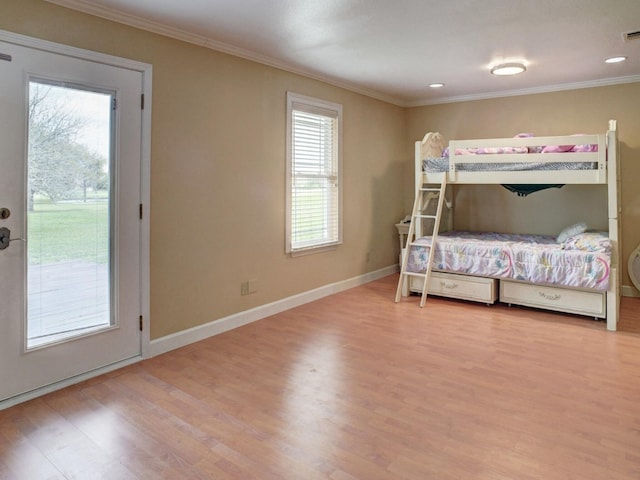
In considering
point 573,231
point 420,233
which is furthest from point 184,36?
point 573,231

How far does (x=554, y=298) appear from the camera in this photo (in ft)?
13.4

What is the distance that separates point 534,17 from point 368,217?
295 centimetres

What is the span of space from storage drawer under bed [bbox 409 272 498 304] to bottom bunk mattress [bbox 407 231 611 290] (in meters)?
0.09

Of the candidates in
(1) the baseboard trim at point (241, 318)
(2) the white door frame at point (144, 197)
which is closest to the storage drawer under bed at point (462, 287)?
(1) the baseboard trim at point (241, 318)

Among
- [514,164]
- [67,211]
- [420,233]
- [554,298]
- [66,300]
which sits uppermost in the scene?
[514,164]

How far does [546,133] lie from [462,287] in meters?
2.23

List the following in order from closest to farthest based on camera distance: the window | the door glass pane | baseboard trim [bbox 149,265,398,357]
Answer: the door glass pane
baseboard trim [bbox 149,265,398,357]
the window

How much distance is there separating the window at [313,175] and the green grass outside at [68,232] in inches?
71.7

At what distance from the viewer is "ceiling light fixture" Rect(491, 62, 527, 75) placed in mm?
4102

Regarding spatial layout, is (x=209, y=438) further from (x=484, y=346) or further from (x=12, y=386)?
(x=484, y=346)

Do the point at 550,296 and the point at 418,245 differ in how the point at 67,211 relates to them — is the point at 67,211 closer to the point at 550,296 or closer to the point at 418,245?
the point at 418,245

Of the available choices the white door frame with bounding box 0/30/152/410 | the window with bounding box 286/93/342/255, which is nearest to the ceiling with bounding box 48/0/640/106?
the white door frame with bounding box 0/30/152/410

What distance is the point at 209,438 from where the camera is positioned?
209cm

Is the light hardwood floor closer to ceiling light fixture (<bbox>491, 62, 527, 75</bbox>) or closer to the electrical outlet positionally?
the electrical outlet
